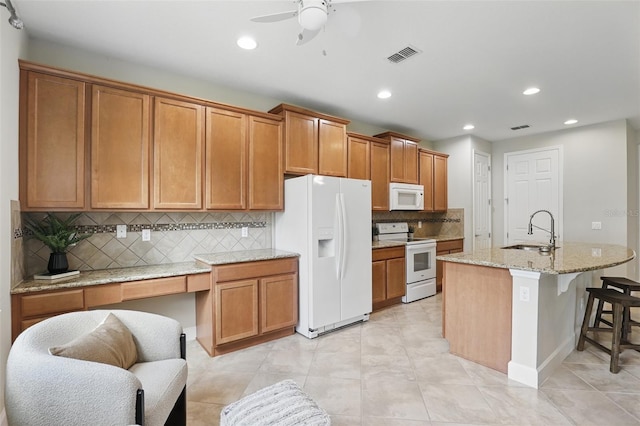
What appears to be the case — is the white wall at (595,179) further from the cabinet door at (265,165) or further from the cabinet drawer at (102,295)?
the cabinet drawer at (102,295)

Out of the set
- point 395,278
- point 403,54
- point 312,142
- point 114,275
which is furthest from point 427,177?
point 114,275

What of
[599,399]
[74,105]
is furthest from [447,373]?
[74,105]

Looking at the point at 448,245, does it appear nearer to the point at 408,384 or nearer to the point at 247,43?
the point at 408,384

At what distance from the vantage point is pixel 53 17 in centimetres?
212

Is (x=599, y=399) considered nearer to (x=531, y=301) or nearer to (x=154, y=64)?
(x=531, y=301)

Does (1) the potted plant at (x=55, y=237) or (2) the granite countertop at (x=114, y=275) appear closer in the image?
(2) the granite countertop at (x=114, y=275)

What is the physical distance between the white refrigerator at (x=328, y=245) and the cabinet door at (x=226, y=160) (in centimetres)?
57

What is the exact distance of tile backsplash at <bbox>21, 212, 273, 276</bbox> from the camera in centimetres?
252

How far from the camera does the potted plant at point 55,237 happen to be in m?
2.17

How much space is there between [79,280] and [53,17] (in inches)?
73.5

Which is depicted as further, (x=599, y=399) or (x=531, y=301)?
(x=531, y=301)

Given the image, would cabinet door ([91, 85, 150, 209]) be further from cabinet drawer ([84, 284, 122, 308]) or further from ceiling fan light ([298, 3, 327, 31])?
ceiling fan light ([298, 3, 327, 31])

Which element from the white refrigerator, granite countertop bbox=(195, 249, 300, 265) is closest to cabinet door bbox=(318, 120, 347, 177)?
the white refrigerator

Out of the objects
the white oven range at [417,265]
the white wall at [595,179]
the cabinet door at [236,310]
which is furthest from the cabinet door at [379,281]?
the white wall at [595,179]
